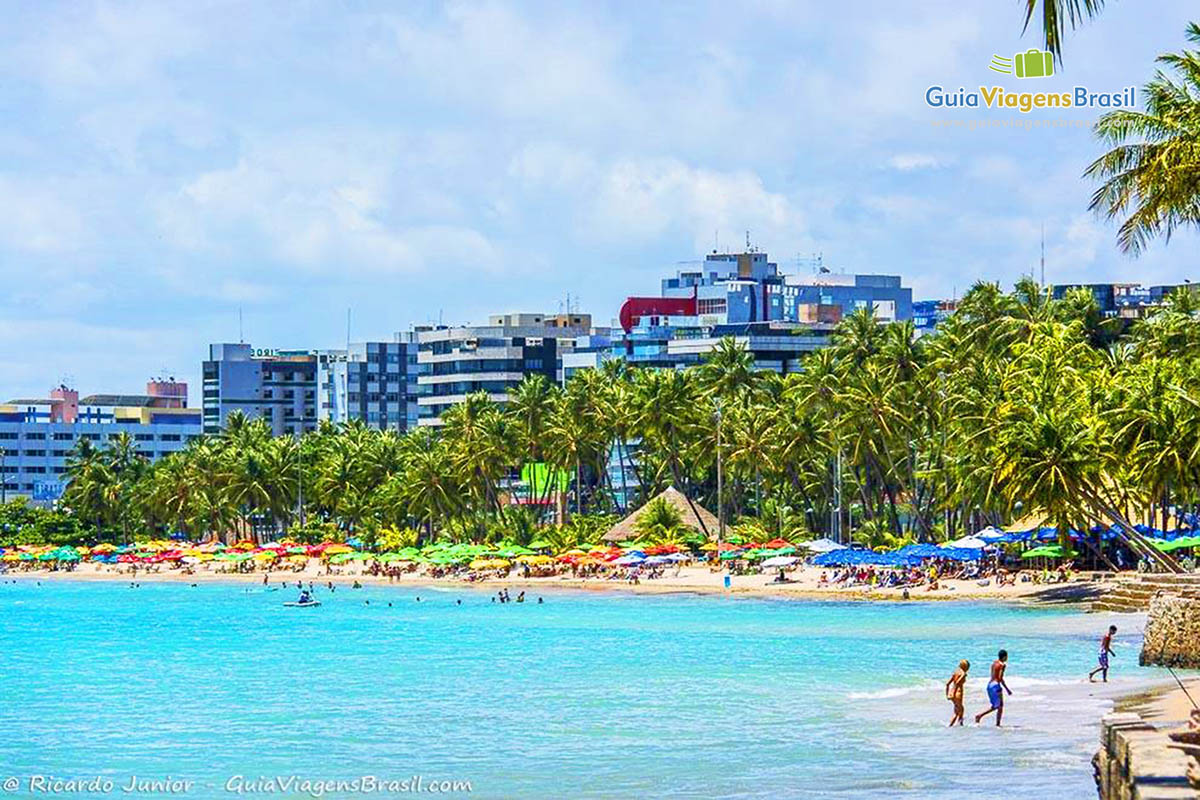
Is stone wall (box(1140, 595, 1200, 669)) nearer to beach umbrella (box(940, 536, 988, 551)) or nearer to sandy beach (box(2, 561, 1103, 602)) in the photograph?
sandy beach (box(2, 561, 1103, 602))

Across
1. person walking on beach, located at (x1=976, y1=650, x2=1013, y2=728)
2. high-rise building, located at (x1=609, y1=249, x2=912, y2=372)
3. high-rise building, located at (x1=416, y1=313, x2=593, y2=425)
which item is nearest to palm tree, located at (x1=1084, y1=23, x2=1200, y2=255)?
person walking on beach, located at (x1=976, y1=650, x2=1013, y2=728)

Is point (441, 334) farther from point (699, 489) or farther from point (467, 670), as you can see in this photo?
point (467, 670)

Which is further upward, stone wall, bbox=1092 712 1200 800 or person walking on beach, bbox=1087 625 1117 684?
stone wall, bbox=1092 712 1200 800

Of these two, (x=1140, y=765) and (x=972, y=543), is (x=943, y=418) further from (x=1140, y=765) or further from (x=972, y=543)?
(x=1140, y=765)

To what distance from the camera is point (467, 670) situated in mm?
60562

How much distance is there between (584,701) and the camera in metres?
50.0

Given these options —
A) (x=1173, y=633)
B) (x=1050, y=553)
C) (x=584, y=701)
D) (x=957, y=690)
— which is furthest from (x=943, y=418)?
(x=957, y=690)

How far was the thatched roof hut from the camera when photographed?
368 feet

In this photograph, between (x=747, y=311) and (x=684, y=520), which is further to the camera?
(x=747, y=311)

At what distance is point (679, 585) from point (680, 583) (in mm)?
942

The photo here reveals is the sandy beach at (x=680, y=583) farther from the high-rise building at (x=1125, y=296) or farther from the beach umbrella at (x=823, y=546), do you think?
the high-rise building at (x=1125, y=296)

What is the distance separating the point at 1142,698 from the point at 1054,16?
97.0ft

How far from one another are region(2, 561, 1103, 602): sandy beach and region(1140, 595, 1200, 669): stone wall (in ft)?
77.3

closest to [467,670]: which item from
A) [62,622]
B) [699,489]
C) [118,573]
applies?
[62,622]
